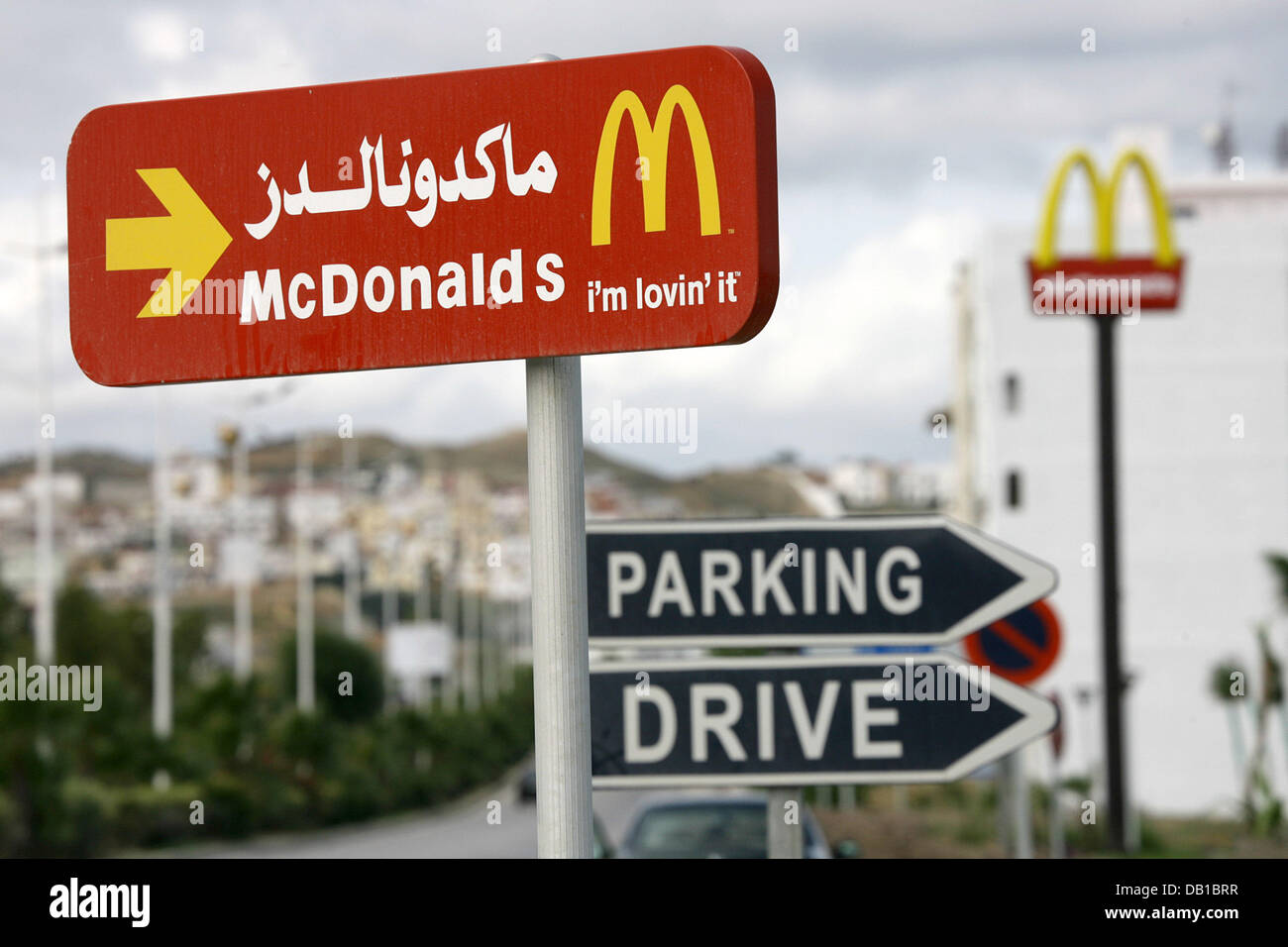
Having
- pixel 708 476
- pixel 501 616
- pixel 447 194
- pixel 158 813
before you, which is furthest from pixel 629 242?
pixel 501 616

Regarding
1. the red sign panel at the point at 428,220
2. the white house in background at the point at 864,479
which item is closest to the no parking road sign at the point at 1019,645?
the red sign panel at the point at 428,220

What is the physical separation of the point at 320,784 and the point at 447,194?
3761cm

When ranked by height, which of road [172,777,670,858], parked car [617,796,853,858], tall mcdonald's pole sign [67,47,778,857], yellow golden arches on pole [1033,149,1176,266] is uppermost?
yellow golden arches on pole [1033,149,1176,266]

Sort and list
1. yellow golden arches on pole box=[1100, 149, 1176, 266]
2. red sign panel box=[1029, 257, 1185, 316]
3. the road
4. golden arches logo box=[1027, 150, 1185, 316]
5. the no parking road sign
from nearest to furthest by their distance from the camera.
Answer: the no parking road sign, yellow golden arches on pole box=[1100, 149, 1176, 266], golden arches logo box=[1027, 150, 1185, 316], the road, red sign panel box=[1029, 257, 1185, 316]

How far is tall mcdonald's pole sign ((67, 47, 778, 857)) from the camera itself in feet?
10.0

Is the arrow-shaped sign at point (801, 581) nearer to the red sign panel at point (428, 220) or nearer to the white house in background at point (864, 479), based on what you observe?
the red sign panel at point (428, 220)

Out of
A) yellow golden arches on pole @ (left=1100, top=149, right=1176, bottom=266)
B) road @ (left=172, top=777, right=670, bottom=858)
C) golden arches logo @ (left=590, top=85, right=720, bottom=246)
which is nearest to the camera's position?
golden arches logo @ (left=590, top=85, right=720, bottom=246)

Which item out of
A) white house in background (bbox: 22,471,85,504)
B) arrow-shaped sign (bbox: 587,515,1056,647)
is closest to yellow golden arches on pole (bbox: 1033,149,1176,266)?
arrow-shaped sign (bbox: 587,515,1056,647)

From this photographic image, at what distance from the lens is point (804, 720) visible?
5.11 meters

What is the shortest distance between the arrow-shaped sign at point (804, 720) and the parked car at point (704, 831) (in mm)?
3776

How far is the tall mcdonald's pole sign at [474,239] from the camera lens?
3.06 m

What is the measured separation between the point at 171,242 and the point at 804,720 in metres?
2.50

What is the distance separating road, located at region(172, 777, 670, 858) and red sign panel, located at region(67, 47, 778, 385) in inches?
934

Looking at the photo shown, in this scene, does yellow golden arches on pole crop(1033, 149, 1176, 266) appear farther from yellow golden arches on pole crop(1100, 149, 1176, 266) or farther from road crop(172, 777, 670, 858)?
road crop(172, 777, 670, 858)
